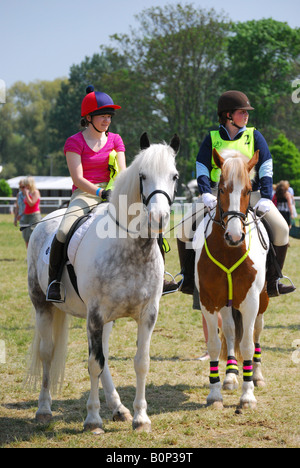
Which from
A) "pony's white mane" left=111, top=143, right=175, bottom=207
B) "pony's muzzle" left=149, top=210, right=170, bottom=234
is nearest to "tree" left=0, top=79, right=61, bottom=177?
"pony's white mane" left=111, top=143, right=175, bottom=207

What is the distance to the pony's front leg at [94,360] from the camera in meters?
4.96

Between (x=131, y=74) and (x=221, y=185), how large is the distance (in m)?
46.1

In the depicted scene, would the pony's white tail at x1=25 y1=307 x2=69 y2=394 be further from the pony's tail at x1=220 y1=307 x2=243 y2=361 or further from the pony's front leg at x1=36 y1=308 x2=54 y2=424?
the pony's tail at x1=220 y1=307 x2=243 y2=361

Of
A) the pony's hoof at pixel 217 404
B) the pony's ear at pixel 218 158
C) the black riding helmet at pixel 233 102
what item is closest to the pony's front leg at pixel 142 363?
the pony's hoof at pixel 217 404

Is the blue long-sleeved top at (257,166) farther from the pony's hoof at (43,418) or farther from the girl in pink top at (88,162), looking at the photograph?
the pony's hoof at (43,418)

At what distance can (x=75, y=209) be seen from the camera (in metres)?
5.78

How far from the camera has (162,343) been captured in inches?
348

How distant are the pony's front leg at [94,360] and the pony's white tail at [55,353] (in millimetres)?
942

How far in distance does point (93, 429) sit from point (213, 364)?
5.29ft

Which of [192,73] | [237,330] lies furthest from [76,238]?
[192,73]

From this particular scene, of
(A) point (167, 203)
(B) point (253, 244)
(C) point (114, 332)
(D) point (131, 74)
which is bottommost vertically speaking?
(C) point (114, 332)
